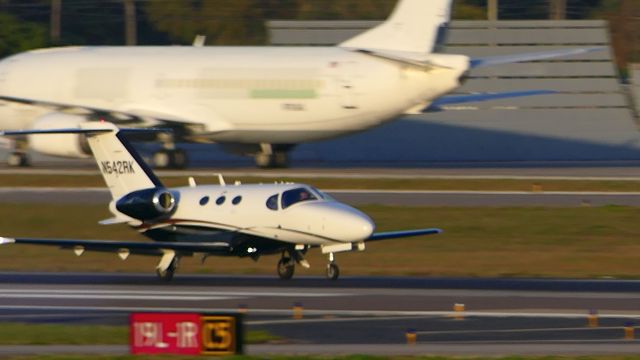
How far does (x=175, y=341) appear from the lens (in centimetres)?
1440

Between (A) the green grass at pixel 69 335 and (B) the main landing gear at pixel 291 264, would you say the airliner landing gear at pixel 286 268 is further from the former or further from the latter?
(A) the green grass at pixel 69 335

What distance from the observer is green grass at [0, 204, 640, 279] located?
1114 inches

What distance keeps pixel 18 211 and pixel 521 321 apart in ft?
65.3

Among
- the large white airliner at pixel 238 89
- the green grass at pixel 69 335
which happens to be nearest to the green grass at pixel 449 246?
the large white airliner at pixel 238 89

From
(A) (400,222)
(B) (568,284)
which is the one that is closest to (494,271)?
(B) (568,284)

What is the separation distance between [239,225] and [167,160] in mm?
22520

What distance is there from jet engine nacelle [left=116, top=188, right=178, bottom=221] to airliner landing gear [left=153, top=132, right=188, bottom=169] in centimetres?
2152

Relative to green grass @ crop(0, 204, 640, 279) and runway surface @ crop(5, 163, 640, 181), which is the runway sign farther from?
runway surface @ crop(5, 163, 640, 181)

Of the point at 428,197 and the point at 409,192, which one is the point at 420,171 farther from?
the point at 428,197

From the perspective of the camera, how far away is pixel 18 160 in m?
49.2

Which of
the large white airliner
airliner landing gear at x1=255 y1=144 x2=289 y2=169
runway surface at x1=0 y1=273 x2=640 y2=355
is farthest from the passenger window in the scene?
airliner landing gear at x1=255 y1=144 x2=289 y2=169

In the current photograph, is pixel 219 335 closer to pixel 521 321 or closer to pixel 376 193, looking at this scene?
pixel 521 321

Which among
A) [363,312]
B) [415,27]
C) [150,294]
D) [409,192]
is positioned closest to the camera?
[363,312]

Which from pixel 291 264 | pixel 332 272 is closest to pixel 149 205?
pixel 291 264
